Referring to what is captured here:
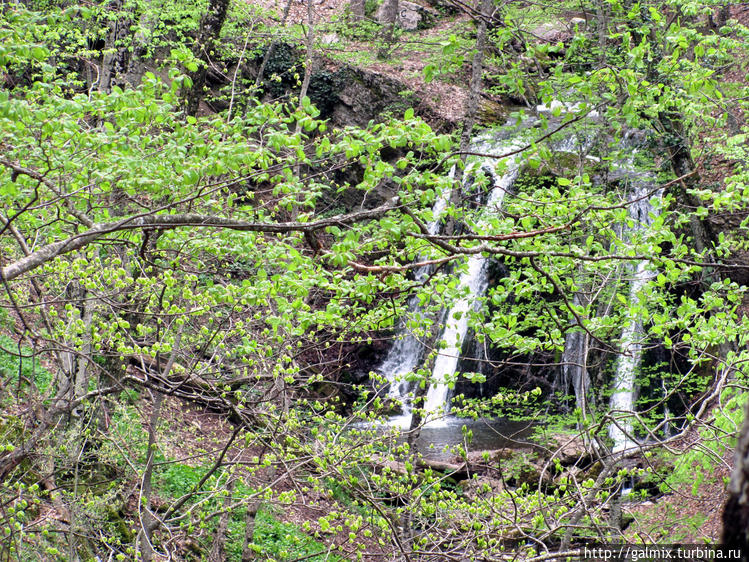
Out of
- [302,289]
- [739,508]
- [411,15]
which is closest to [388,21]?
[411,15]

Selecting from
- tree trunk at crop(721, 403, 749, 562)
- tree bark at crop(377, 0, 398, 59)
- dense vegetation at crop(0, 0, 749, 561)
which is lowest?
dense vegetation at crop(0, 0, 749, 561)

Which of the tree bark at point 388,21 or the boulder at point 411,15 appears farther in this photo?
the boulder at point 411,15

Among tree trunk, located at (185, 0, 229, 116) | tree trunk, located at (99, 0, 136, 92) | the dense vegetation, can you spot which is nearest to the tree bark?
the dense vegetation

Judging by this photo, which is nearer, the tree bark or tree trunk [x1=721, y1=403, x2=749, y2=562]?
tree trunk [x1=721, y1=403, x2=749, y2=562]

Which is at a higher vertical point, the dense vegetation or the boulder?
the boulder

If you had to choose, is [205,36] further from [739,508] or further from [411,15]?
[411,15]

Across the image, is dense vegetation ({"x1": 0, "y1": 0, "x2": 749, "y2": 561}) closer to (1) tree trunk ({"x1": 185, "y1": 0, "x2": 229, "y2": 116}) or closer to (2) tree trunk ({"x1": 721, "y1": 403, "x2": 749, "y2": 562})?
(1) tree trunk ({"x1": 185, "y1": 0, "x2": 229, "y2": 116})

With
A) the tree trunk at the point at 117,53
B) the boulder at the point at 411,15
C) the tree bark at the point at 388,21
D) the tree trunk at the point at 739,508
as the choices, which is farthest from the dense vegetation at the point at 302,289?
the boulder at the point at 411,15

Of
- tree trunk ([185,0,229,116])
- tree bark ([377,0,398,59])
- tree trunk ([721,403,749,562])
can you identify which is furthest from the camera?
tree bark ([377,0,398,59])

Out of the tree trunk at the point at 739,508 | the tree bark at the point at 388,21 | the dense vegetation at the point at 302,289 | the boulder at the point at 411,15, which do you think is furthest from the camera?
the boulder at the point at 411,15

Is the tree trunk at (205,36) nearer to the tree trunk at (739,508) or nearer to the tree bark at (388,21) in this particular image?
the tree trunk at (739,508)

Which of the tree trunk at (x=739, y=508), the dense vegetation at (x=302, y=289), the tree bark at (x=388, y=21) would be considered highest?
the tree bark at (x=388, y=21)

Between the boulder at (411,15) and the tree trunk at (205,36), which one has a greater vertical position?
the boulder at (411,15)

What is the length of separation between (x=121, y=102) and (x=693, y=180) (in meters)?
11.1
